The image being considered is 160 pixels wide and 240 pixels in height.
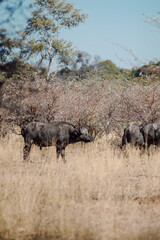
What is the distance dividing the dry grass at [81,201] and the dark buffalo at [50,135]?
69 cm

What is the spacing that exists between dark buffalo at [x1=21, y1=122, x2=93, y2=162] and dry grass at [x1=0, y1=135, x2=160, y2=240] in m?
0.69

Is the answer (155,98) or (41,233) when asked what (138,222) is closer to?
(41,233)

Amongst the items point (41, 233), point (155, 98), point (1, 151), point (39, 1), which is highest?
point (39, 1)

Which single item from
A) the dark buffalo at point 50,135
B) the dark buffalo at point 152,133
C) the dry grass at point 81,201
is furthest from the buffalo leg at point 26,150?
the dark buffalo at point 152,133

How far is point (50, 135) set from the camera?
31.8 feet

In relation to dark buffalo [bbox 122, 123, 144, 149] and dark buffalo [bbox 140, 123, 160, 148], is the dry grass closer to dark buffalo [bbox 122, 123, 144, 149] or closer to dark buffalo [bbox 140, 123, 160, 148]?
dark buffalo [bbox 140, 123, 160, 148]

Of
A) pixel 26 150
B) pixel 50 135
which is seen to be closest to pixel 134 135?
pixel 50 135

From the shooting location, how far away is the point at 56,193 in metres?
6.09

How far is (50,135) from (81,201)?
4.03m

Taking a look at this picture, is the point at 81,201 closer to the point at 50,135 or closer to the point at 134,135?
the point at 50,135

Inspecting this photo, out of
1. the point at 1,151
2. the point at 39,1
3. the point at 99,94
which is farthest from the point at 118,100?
the point at 39,1

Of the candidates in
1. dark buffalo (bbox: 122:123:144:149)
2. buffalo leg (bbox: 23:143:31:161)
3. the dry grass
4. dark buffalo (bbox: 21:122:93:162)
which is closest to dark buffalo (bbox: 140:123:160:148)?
dark buffalo (bbox: 122:123:144:149)

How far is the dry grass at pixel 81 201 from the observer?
4.46 meters

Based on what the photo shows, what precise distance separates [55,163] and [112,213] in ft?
13.9
